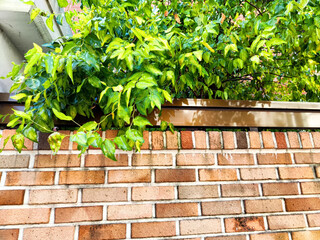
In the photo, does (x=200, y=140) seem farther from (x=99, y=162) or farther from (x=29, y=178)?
(x=29, y=178)

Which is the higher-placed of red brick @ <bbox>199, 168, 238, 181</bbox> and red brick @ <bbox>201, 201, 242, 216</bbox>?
red brick @ <bbox>199, 168, 238, 181</bbox>

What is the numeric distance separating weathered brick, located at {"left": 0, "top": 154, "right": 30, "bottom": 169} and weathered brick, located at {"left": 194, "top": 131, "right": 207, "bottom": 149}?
94 cm

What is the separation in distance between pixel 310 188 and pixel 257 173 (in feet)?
1.16

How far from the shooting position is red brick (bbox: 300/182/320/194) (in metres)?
1.30

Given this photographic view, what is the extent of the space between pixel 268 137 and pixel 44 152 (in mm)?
1328

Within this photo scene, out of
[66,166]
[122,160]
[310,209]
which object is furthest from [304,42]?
[66,166]

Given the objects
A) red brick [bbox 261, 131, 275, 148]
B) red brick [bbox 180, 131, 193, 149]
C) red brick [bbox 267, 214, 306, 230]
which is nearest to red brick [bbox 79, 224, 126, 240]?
red brick [bbox 180, 131, 193, 149]

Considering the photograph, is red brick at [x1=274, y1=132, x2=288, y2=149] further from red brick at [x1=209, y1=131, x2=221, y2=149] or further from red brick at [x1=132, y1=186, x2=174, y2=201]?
red brick at [x1=132, y1=186, x2=174, y2=201]

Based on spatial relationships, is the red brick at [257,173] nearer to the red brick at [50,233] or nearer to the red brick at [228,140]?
the red brick at [228,140]

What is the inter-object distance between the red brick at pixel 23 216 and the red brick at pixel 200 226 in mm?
711

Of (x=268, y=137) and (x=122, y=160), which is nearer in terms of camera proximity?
(x=122, y=160)

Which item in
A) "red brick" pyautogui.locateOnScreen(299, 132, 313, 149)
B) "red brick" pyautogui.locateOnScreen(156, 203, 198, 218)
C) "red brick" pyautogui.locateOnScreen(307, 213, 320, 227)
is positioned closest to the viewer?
"red brick" pyautogui.locateOnScreen(156, 203, 198, 218)

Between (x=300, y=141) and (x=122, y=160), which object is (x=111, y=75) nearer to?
(x=122, y=160)

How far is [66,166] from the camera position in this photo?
1134mm
